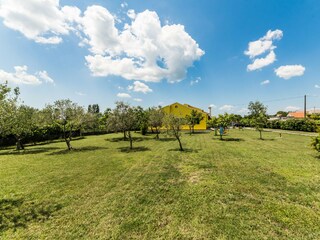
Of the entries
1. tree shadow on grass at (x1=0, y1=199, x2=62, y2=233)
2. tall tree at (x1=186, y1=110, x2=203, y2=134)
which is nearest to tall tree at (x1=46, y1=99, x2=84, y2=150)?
tree shadow on grass at (x1=0, y1=199, x2=62, y2=233)

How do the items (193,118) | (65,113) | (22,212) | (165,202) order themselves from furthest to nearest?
(193,118) < (65,113) < (165,202) < (22,212)

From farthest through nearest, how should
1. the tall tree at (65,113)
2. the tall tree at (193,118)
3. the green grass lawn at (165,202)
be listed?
the tall tree at (193,118) < the tall tree at (65,113) < the green grass lawn at (165,202)

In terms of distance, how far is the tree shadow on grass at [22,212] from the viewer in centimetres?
455

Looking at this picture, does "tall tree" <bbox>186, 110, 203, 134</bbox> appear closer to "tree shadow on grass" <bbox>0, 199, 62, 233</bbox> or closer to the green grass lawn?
the green grass lawn

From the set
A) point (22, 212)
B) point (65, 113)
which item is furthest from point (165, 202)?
point (65, 113)

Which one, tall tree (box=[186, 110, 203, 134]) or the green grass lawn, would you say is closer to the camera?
the green grass lawn

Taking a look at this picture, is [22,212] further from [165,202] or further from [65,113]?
[65,113]

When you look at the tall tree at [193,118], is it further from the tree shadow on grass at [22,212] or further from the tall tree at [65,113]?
the tree shadow on grass at [22,212]

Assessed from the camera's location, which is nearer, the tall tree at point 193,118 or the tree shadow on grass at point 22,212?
the tree shadow on grass at point 22,212

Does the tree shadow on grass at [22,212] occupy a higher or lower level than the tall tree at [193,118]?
lower

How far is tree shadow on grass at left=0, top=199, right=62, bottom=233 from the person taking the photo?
455cm

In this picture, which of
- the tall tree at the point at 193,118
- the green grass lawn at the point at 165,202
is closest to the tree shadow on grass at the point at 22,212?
the green grass lawn at the point at 165,202

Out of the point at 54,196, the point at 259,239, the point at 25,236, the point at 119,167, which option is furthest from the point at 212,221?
the point at 119,167

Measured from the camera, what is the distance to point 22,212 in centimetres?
507
